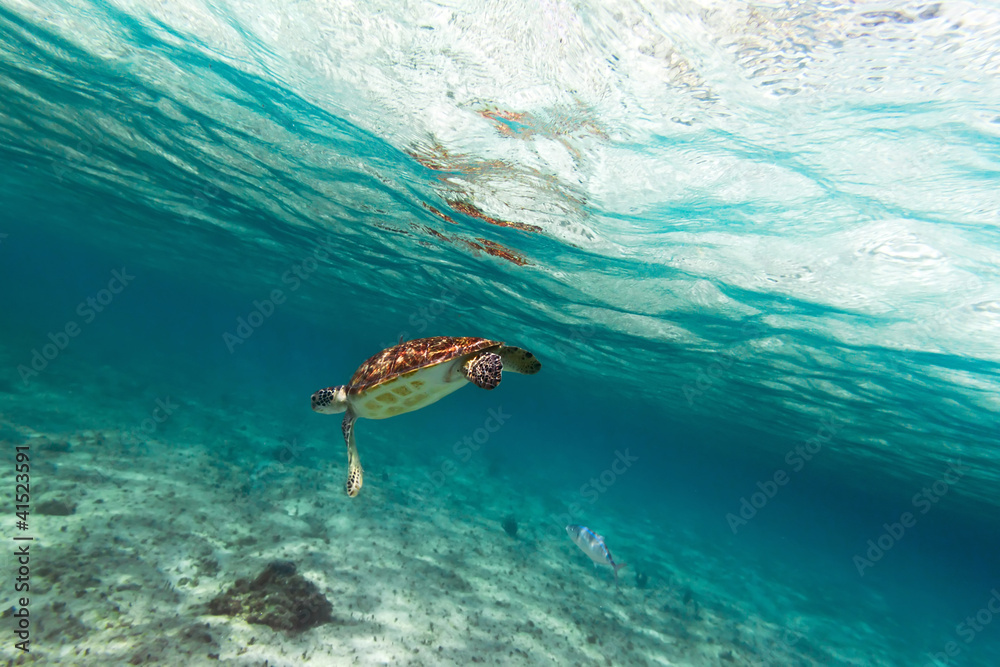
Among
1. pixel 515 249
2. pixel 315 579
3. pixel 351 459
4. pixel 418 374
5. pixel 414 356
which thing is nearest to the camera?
pixel 418 374

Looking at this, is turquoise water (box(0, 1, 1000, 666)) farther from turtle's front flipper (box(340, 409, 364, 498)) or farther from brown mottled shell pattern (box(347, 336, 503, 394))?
brown mottled shell pattern (box(347, 336, 503, 394))

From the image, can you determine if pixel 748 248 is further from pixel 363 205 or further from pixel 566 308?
pixel 363 205

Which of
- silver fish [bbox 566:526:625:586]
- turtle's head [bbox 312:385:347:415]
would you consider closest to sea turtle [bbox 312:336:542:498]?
turtle's head [bbox 312:385:347:415]

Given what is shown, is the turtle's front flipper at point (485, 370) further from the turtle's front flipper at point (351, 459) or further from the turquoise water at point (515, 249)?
the turquoise water at point (515, 249)

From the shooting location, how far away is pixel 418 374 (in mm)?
5383

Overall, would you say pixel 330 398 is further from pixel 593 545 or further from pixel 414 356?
pixel 593 545

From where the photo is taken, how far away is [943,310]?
34.5ft

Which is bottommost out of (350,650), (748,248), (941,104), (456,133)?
(350,650)

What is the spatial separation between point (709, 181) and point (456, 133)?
19.8 ft

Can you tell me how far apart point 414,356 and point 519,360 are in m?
1.47

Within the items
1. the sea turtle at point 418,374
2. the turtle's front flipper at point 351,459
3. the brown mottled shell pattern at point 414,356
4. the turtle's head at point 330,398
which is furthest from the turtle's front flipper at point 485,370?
the turtle's head at point 330,398

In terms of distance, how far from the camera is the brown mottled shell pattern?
501 cm

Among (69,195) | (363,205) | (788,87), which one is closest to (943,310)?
(788,87)

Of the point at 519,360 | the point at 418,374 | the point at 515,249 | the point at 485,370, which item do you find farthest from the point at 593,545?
the point at 515,249
